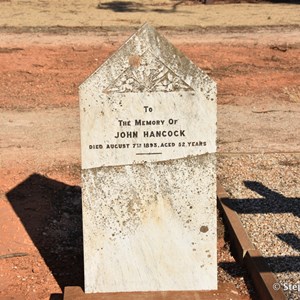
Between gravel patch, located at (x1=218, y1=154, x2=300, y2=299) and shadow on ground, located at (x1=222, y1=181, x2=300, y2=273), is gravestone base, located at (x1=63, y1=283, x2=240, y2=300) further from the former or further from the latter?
shadow on ground, located at (x1=222, y1=181, x2=300, y2=273)

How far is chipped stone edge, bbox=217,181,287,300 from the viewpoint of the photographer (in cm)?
605

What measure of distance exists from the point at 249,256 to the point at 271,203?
1.74m

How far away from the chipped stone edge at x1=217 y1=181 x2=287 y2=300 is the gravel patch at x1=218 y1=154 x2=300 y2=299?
135 millimetres

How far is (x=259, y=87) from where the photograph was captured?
14.7 metres

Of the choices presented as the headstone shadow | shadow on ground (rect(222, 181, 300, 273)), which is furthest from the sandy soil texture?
shadow on ground (rect(222, 181, 300, 273))

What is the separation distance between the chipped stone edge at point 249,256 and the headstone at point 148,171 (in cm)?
43

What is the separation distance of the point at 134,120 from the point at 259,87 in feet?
30.2

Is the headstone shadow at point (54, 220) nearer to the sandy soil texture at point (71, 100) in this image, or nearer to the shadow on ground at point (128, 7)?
the sandy soil texture at point (71, 100)

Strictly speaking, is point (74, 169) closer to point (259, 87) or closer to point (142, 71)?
point (142, 71)

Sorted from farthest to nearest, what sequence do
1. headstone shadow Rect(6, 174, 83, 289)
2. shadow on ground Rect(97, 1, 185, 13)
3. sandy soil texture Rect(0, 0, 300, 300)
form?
shadow on ground Rect(97, 1, 185, 13), sandy soil texture Rect(0, 0, 300, 300), headstone shadow Rect(6, 174, 83, 289)

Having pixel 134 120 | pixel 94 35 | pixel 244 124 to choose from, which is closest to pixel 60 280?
pixel 134 120

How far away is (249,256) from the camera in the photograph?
6617mm

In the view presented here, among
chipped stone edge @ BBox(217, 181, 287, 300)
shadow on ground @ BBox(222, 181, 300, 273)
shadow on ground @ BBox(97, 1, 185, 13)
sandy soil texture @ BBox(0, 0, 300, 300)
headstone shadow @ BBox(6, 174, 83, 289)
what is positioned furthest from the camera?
shadow on ground @ BBox(97, 1, 185, 13)

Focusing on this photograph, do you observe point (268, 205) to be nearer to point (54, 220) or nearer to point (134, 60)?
point (54, 220)
